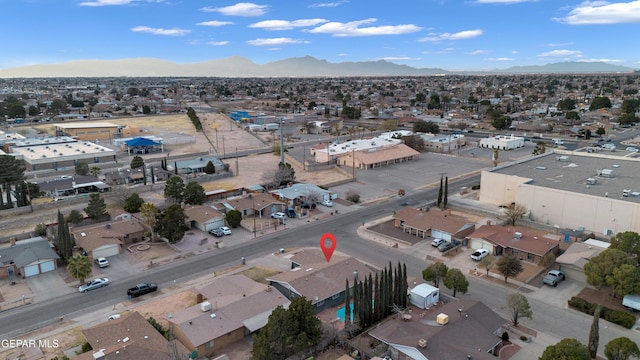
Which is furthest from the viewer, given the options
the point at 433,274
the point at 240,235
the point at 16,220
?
the point at 16,220

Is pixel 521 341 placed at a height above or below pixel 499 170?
below

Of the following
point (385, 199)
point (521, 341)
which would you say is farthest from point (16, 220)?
point (521, 341)

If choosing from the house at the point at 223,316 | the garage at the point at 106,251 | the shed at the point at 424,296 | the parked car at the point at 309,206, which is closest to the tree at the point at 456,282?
the shed at the point at 424,296

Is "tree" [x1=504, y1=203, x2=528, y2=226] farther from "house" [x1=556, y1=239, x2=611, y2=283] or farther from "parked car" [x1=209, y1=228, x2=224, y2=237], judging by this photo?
"parked car" [x1=209, y1=228, x2=224, y2=237]

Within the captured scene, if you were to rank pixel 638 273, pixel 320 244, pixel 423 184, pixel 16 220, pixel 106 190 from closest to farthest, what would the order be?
1. pixel 638 273
2. pixel 320 244
3. pixel 16 220
4. pixel 106 190
5. pixel 423 184

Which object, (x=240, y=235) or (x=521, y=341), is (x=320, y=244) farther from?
(x=521, y=341)

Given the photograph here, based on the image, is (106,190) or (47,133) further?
(47,133)

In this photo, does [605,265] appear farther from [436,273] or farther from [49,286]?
[49,286]

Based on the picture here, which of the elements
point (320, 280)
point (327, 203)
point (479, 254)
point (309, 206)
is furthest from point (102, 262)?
point (479, 254)
